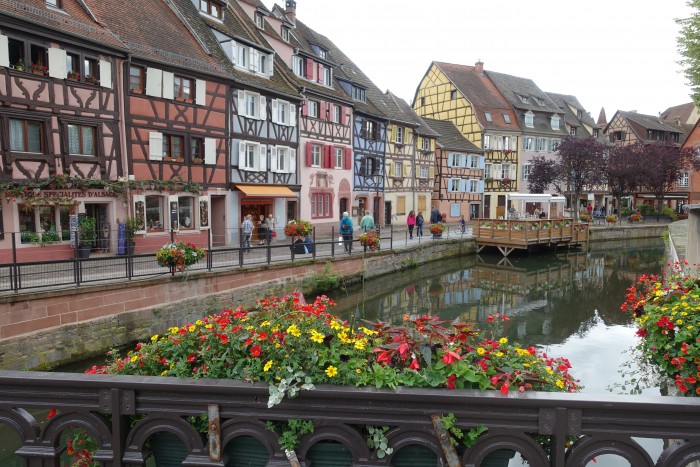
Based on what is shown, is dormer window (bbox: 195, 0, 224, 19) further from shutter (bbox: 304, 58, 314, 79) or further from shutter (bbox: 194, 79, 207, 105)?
shutter (bbox: 304, 58, 314, 79)

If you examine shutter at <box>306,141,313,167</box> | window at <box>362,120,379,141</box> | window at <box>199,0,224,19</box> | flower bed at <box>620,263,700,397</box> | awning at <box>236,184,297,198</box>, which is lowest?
flower bed at <box>620,263,700,397</box>

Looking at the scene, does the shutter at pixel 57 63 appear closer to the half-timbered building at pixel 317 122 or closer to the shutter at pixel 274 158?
the shutter at pixel 274 158

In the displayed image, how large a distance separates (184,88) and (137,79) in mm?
2130

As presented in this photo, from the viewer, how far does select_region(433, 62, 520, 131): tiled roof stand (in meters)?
46.4

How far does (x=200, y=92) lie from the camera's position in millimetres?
20625

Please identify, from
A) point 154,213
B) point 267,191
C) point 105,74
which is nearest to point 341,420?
point 105,74

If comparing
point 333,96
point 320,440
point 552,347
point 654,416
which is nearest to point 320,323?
point 320,440

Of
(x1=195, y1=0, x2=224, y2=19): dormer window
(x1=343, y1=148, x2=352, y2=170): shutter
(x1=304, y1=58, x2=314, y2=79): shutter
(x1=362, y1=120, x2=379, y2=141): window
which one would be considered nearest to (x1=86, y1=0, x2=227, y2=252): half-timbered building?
(x1=195, y1=0, x2=224, y2=19): dormer window

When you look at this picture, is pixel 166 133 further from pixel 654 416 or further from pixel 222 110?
pixel 654 416

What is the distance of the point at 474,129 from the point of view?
45.9m

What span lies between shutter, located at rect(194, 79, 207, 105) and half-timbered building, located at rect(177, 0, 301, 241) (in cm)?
148

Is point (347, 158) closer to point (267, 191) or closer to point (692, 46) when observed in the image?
point (267, 191)

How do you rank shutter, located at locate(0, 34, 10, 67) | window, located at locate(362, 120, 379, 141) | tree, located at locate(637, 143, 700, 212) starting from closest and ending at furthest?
shutter, located at locate(0, 34, 10, 67) < window, located at locate(362, 120, 379, 141) < tree, located at locate(637, 143, 700, 212)

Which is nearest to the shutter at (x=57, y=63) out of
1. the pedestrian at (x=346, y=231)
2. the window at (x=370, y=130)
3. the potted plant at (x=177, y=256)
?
the potted plant at (x=177, y=256)
